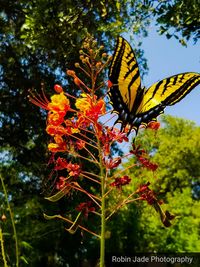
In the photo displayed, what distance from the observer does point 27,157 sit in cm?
1302

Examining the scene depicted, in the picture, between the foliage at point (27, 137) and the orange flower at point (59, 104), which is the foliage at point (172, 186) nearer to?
the foliage at point (27, 137)

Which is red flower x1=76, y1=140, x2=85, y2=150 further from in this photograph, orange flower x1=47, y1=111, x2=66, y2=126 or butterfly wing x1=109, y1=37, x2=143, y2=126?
butterfly wing x1=109, y1=37, x2=143, y2=126

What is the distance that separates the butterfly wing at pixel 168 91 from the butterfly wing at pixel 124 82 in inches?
1.6

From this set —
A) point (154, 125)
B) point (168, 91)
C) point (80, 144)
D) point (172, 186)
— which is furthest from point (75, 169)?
point (172, 186)

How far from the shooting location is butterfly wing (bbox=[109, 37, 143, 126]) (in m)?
2.33

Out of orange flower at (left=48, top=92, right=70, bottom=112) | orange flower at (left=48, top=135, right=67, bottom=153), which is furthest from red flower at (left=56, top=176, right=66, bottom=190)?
orange flower at (left=48, top=92, right=70, bottom=112)

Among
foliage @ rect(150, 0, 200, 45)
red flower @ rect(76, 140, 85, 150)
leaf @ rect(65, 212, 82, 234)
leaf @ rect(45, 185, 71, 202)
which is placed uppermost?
foliage @ rect(150, 0, 200, 45)

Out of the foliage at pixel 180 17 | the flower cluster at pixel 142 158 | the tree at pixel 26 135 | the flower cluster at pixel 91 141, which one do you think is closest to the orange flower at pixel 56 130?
the flower cluster at pixel 91 141

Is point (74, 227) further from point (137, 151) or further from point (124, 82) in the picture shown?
point (124, 82)

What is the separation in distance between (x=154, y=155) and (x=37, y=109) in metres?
18.1

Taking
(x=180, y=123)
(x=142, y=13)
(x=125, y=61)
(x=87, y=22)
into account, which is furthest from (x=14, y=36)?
(x=180, y=123)

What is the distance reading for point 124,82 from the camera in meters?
2.38

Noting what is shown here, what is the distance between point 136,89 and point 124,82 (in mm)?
64

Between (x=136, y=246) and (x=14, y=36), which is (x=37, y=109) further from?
(x=136, y=246)
